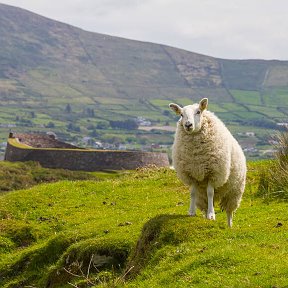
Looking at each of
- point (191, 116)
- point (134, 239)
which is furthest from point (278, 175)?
point (134, 239)

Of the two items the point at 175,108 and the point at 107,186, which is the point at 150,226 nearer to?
the point at 175,108

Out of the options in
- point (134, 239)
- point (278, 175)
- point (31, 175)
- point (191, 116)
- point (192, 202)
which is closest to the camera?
point (191, 116)

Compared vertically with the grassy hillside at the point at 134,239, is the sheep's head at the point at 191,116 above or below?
above

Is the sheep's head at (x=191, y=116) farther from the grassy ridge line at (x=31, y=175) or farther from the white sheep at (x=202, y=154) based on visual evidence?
the grassy ridge line at (x=31, y=175)

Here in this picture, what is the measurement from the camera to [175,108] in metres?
15.7

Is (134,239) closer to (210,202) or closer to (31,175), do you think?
(210,202)

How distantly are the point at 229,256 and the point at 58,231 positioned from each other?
8.93 m

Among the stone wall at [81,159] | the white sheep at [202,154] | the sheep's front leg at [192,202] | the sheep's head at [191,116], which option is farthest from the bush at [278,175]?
the stone wall at [81,159]

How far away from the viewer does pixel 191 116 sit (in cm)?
1520

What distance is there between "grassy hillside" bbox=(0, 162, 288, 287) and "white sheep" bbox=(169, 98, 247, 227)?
0.87 metres

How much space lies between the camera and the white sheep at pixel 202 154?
15.2 metres

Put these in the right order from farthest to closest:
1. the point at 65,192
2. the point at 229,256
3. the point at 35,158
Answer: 1. the point at 35,158
2. the point at 65,192
3. the point at 229,256

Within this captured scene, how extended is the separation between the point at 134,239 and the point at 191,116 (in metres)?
3.15

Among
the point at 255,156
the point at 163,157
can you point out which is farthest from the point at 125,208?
the point at 255,156
